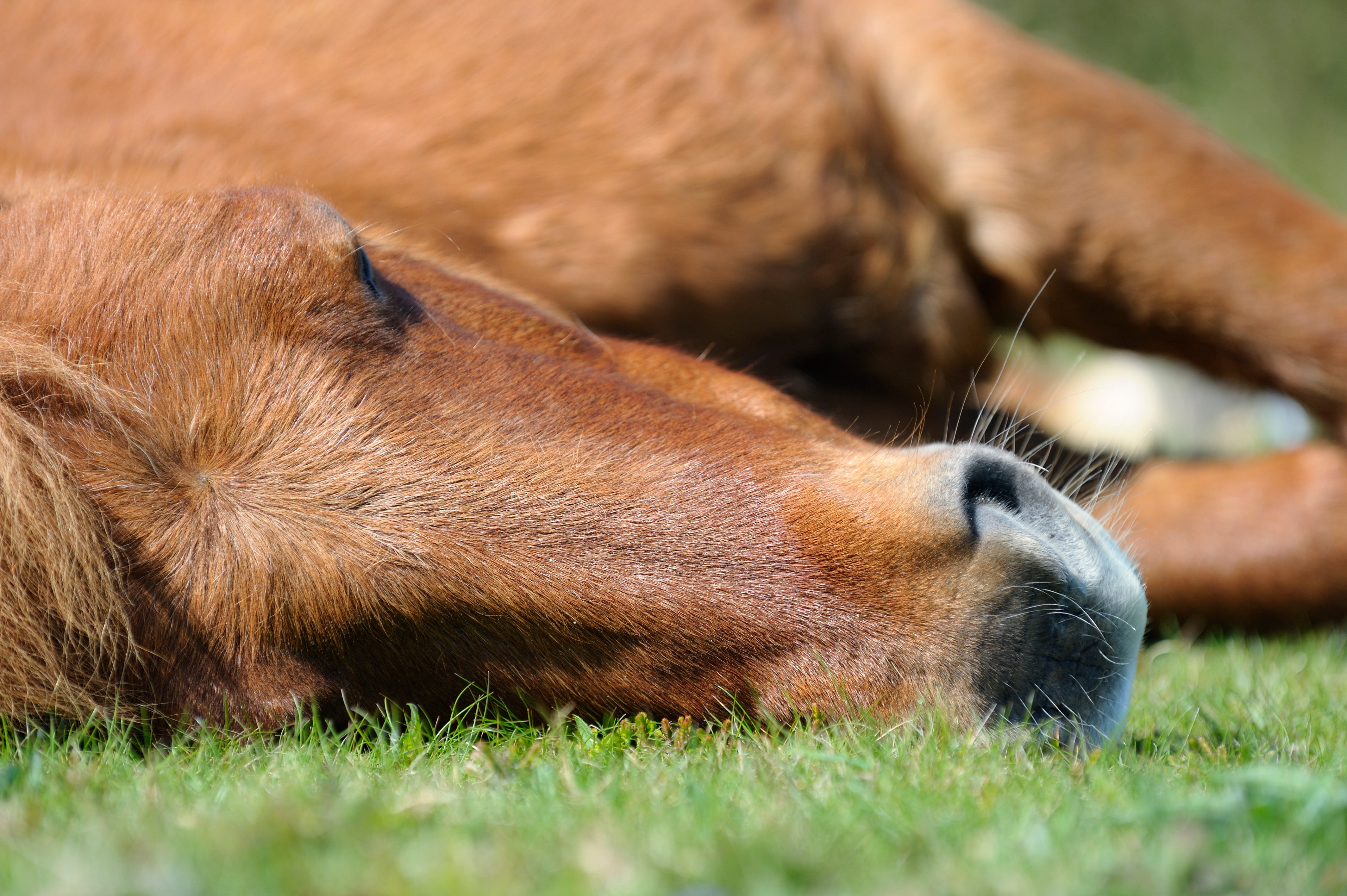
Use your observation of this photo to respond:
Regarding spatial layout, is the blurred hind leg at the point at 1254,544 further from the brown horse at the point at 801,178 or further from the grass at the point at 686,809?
the grass at the point at 686,809

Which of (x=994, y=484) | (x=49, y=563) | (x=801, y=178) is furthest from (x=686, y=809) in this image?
(x=801, y=178)

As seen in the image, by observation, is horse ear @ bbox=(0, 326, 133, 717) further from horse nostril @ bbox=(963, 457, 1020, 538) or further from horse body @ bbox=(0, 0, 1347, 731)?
horse nostril @ bbox=(963, 457, 1020, 538)

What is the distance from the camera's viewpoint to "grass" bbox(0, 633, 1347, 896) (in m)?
1.32

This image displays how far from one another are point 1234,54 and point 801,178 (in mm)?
11204

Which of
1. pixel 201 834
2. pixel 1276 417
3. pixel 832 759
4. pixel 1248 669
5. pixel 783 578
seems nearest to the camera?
pixel 201 834

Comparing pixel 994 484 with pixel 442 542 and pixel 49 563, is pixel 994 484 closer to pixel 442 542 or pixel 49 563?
pixel 442 542

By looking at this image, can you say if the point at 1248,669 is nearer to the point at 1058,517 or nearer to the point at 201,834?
the point at 1058,517

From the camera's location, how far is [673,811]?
161cm

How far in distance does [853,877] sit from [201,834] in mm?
728

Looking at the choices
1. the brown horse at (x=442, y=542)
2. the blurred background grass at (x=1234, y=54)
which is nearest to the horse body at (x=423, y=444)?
the brown horse at (x=442, y=542)

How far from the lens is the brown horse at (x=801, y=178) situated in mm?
3459

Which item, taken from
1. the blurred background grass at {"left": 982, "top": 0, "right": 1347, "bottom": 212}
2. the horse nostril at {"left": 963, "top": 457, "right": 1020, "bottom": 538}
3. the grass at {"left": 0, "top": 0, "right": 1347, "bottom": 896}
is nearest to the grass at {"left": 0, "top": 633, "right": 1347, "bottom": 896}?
the grass at {"left": 0, "top": 0, "right": 1347, "bottom": 896}

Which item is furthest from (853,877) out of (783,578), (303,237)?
(303,237)

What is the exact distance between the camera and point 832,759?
182 centimetres
